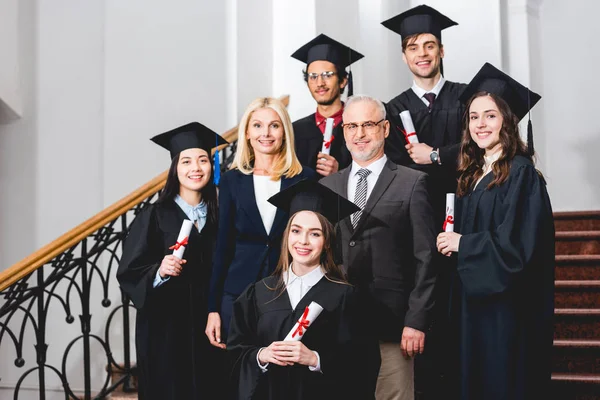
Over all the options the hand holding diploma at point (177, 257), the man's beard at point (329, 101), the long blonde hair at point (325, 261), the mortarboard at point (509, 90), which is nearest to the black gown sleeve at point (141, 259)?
the hand holding diploma at point (177, 257)

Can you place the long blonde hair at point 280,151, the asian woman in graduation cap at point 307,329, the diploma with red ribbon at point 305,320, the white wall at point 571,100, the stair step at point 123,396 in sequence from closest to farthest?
the diploma with red ribbon at point 305,320 < the asian woman in graduation cap at point 307,329 < the long blonde hair at point 280,151 < the stair step at point 123,396 < the white wall at point 571,100

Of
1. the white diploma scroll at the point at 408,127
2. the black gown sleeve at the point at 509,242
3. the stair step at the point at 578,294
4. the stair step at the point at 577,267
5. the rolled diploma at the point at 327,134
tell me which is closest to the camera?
the black gown sleeve at the point at 509,242

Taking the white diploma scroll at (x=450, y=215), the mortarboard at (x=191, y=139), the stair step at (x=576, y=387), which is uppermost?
the mortarboard at (x=191, y=139)

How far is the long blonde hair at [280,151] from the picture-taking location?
12.5ft

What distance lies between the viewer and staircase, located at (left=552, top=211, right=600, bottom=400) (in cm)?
412

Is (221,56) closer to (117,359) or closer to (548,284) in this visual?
(117,359)

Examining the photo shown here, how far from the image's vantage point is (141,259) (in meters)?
3.79

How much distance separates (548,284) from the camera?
3273 mm

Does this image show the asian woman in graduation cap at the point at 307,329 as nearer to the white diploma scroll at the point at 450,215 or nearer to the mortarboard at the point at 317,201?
the mortarboard at the point at 317,201

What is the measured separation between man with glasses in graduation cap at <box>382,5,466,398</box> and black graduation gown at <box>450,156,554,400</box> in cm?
46

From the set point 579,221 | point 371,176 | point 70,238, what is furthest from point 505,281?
point 579,221

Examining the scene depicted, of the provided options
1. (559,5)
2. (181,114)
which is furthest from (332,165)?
(559,5)

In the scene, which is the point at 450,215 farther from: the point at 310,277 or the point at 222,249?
the point at 222,249

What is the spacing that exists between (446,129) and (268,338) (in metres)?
1.59
